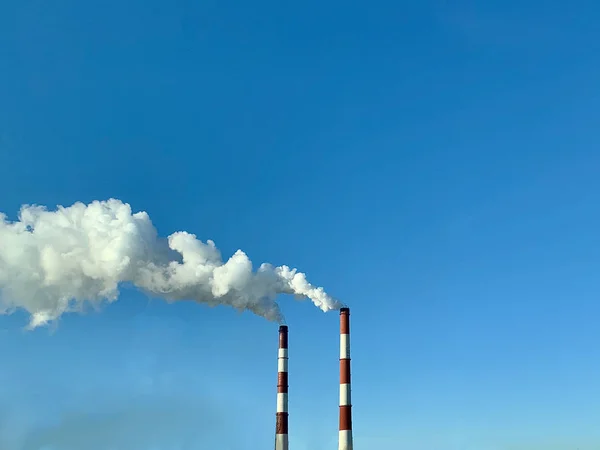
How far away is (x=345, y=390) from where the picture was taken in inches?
1542

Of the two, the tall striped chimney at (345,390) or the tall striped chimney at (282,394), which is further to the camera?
the tall striped chimney at (282,394)

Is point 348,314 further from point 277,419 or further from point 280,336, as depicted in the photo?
point 277,419

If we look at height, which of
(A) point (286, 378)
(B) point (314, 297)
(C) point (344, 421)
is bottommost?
(C) point (344, 421)

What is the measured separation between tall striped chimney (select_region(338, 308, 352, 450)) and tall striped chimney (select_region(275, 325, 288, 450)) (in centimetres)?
479

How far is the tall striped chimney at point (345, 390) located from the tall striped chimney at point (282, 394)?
15.7 feet

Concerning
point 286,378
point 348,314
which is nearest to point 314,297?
point 348,314

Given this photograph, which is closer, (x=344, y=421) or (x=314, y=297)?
(x=344, y=421)

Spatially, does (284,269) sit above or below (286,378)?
above

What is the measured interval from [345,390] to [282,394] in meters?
5.43

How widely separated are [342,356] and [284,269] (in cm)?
612

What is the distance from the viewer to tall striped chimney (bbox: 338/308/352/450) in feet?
126

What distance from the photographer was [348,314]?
40969mm

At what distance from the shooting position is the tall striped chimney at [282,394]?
42.6 meters

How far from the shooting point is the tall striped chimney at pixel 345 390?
38500mm
